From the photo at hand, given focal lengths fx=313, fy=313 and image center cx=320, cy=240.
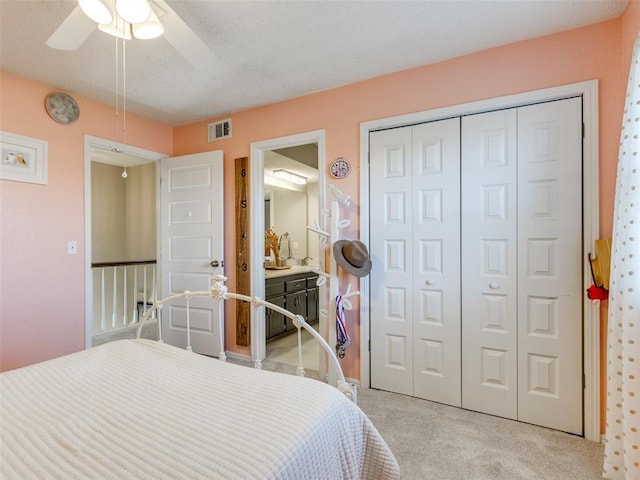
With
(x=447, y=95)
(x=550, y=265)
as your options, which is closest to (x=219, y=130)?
(x=447, y=95)

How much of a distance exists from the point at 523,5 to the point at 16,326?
396 centimetres

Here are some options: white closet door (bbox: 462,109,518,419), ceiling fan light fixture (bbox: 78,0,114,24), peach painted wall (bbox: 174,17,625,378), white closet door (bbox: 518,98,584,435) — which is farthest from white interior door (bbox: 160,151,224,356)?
white closet door (bbox: 518,98,584,435)

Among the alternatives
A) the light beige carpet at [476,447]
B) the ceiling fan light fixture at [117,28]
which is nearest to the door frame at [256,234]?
the light beige carpet at [476,447]

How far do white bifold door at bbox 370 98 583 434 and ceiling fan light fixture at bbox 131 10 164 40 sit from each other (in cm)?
159

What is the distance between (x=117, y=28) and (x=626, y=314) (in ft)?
8.66

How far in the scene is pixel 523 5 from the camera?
5.63 ft

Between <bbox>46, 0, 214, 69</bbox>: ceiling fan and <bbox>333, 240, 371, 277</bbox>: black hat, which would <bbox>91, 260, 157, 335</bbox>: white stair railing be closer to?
<bbox>333, 240, 371, 277</bbox>: black hat

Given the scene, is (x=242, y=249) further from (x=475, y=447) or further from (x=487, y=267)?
(x=475, y=447)

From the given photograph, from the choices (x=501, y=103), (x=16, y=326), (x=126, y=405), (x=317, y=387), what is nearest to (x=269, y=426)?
(x=317, y=387)

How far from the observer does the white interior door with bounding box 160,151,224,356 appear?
3156 millimetres

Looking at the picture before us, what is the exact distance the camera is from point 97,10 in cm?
127

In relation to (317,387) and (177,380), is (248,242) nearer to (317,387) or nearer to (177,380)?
(177,380)

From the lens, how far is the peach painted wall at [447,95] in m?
1.82

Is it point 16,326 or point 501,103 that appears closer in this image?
point 501,103
